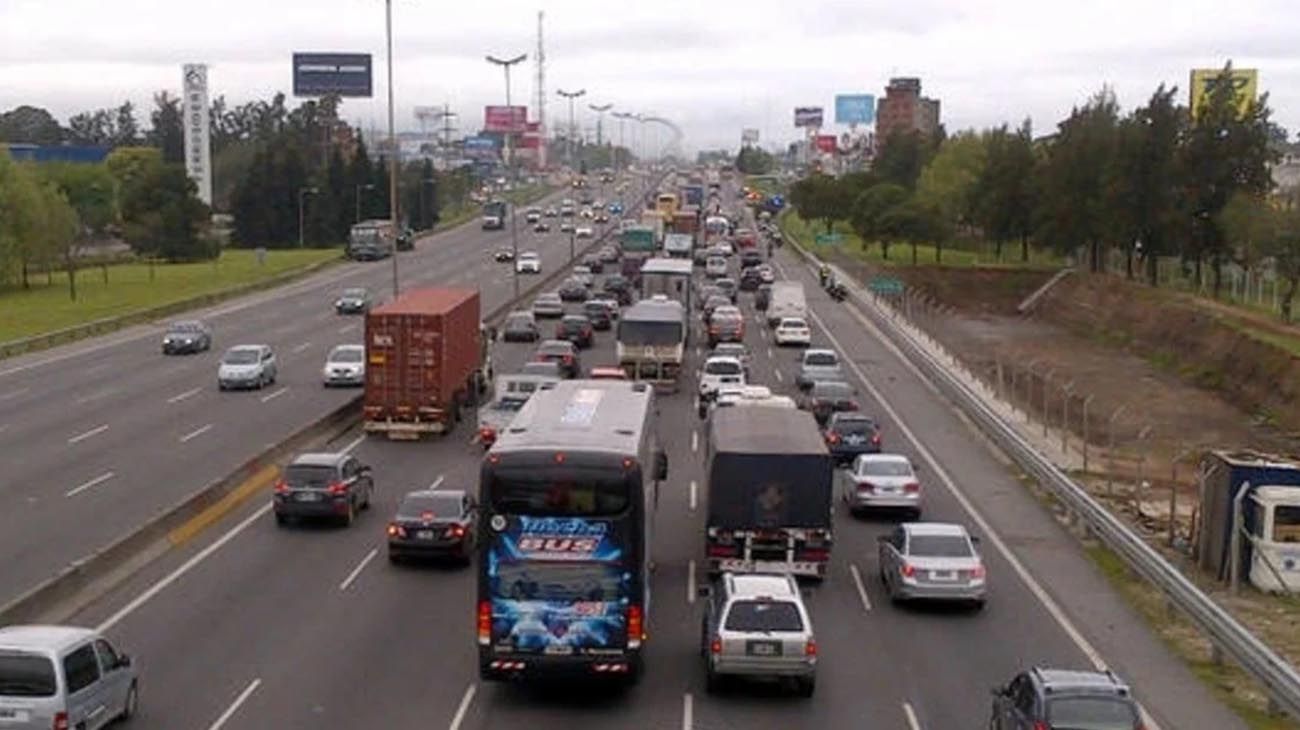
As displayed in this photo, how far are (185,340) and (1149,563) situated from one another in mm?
44351

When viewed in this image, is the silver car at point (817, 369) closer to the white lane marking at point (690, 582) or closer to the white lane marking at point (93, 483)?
the white lane marking at point (93, 483)

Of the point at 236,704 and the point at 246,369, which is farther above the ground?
the point at 236,704

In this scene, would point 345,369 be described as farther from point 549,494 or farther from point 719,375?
point 549,494

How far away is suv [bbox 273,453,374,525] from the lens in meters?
32.0

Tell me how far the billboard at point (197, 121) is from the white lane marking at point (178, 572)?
13717cm

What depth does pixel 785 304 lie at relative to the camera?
75.2 m

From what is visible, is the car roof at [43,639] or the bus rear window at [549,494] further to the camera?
the bus rear window at [549,494]

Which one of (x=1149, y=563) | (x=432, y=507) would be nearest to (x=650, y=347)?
(x=432, y=507)

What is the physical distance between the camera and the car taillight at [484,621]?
20.4 meters

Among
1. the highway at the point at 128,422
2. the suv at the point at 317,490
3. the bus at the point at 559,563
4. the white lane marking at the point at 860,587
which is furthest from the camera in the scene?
Result: the suv at the point at 317,490

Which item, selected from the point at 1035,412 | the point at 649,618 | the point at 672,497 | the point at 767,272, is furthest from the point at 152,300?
the point at 649,618

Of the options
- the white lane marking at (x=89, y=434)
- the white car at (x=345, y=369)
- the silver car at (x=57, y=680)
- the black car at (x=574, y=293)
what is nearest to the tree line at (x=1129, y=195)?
the black car at (x=574, y=293)

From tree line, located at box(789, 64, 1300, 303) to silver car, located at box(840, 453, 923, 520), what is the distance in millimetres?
50863

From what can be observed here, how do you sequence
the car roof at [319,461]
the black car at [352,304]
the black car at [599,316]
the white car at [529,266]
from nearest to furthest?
the car roof at [319,461], the black car at [599,316], the black car at [352,304], the white car at [529,266]
